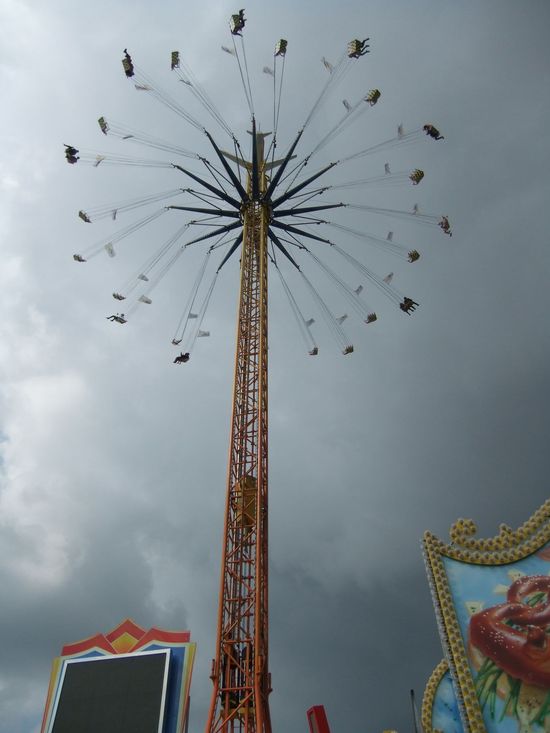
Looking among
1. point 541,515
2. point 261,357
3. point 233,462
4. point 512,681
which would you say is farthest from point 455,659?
point 261,357

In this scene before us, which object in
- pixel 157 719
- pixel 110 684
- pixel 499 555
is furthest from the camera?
pixel 110 684

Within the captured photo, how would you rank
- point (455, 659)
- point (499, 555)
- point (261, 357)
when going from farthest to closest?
point (261, 357), point (499, 555), point (455, 659)

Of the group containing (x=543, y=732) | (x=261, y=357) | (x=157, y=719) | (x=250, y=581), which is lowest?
(x=543, y=732)

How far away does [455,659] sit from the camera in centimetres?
2286

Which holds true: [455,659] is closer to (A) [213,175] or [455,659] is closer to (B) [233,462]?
(B) [233,462]

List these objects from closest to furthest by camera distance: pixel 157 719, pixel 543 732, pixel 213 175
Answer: pixel 543 732 < pixel 157 719 < pixel 213 175

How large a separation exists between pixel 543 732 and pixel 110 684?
21.9m

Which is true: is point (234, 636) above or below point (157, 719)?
above

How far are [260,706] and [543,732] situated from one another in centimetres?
1123

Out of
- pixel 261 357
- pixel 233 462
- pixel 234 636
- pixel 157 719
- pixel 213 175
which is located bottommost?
pixel 157 719

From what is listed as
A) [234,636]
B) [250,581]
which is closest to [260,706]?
[234,636]

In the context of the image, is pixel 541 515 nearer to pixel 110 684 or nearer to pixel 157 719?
pixel 157 719

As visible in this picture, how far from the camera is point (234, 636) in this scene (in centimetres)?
2830

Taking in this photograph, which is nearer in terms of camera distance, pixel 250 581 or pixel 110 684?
pixel 250 581
